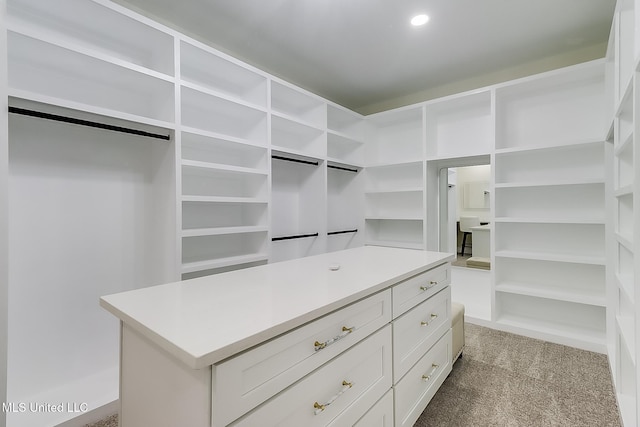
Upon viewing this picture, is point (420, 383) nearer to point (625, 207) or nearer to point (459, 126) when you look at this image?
point (625, 207)

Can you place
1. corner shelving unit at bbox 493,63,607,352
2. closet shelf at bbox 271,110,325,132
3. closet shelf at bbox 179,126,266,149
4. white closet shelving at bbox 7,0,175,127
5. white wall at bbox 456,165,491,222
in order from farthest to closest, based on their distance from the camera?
1. white wall at bbox 456,165,491,222
2. closet shelf at bbox 271,110,325,132
3. corner shelving unit at bbox 493,63,607,352
4. closet shelf at bbox 179,126,266,149
5. white closet shelving at bbox 7,0,175,127

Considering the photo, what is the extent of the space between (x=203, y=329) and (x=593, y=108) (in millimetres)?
3652

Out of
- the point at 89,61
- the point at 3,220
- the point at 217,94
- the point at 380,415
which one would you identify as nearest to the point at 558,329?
the point at 380,415

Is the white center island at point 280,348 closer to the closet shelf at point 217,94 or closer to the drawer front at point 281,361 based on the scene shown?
the drawer front at point 281,361

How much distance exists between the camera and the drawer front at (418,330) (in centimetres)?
135

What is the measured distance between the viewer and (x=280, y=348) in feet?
2.67

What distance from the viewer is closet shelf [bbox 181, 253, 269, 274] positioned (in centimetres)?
220

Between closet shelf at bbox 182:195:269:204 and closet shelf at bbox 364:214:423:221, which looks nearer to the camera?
closet shelf at bbox 182:195:269:204

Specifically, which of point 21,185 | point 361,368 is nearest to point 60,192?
point 21,185

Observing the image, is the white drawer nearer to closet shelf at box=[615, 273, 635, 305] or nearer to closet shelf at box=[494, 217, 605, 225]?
closet shelf at box=[615, 273, 635, 305]

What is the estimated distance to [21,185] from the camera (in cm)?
174
